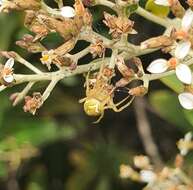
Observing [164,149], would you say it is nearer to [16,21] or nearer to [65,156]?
[65,156]

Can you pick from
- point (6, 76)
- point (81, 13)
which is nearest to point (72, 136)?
point (6, 76)

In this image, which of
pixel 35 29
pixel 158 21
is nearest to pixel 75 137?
pixel 158 21

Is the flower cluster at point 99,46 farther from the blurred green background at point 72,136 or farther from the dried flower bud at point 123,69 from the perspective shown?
the blurred green background at point 72,136

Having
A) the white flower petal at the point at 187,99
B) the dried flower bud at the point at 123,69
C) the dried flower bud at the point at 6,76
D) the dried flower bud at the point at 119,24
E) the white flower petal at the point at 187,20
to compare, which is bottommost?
the dried flower bud at the point at 6,76

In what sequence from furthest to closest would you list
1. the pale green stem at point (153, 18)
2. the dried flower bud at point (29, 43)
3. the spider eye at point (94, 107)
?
1. the pale green stem at point (153, 18)
2. the dried flower bud at point (29, 43)
3. the spider eye at point (94, 107)

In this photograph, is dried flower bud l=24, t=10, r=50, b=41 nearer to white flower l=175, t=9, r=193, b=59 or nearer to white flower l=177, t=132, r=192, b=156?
white flower l=175, t=9, r=193, b=59

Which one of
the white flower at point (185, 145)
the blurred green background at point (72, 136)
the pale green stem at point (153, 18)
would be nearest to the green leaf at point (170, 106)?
the blurred green background at point (72, 136)

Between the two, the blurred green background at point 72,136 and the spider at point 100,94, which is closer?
the spider at point 100,94
